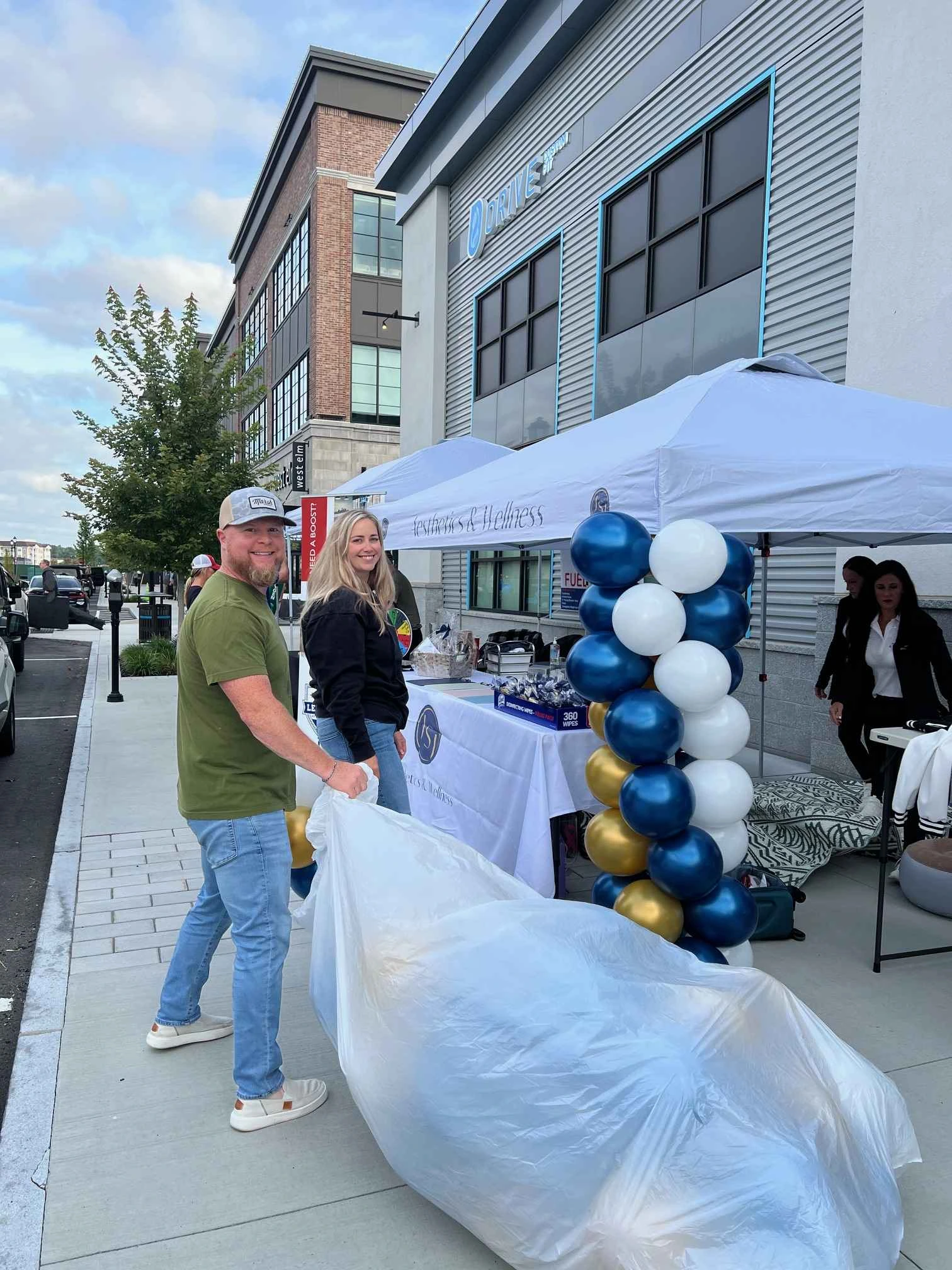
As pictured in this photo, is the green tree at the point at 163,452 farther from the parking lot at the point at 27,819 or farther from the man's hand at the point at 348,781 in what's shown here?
the man's hand at the point at 348,781

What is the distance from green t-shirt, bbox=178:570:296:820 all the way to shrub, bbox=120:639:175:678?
11.9 meters

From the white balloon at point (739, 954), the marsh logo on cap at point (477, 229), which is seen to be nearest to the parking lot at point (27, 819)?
the white balloon at point (739, 954)

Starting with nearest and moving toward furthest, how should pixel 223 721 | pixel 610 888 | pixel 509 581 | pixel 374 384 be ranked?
1. pixel 223 721
2. pixel 610 888
3. pixel 509 581
4. pixel 374 384

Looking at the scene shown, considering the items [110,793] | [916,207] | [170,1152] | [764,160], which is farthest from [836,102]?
[170,1152]

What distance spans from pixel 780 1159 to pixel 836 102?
8500mm

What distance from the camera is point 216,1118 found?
2.78 meters

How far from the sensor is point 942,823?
3514 mm

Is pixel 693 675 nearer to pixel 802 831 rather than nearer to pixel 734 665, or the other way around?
pixel 734 665

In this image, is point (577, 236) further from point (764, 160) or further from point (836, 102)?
point (836, 102)

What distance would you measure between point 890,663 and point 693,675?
2566 millimetres

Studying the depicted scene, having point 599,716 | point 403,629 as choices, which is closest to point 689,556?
point 599,716

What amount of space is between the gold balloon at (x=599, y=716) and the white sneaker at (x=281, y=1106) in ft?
5.38

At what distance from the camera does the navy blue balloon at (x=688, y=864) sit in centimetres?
325

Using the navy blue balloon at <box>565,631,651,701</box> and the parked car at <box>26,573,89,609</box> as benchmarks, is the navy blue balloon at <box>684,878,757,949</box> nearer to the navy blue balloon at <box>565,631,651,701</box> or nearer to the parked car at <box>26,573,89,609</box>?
the navy blue balloon at <box>565,631,651,701</box>
